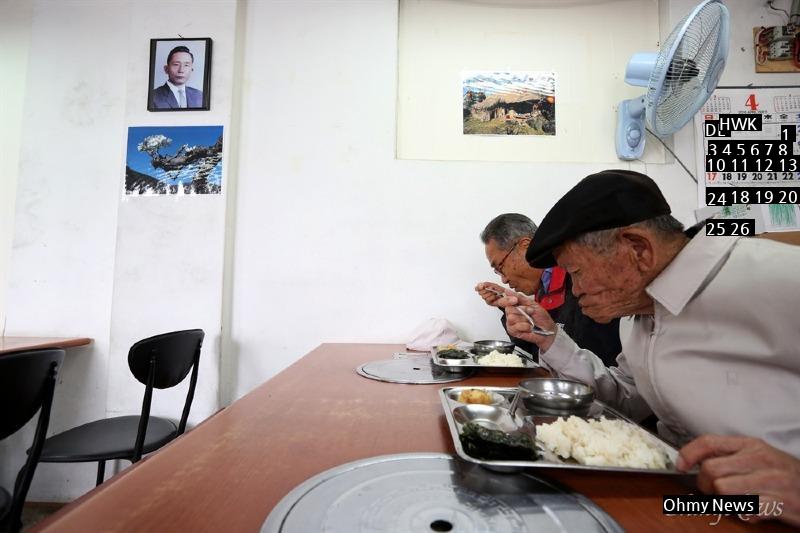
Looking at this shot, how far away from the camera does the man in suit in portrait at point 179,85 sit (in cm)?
262

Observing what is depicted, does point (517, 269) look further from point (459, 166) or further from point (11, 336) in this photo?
point (11, 336)

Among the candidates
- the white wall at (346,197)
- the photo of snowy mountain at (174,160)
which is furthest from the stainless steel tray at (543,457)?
the photo of snowy mountain at (174,160)

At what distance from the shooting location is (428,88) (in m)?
2.76

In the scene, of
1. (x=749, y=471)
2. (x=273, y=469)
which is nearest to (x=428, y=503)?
(x=273, y=469)

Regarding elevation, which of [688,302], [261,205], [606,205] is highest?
[261,205]

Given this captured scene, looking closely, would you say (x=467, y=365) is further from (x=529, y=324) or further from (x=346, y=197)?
(x=346, y=197)

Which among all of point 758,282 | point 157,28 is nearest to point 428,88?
point 157,28

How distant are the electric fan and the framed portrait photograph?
264 centimetres

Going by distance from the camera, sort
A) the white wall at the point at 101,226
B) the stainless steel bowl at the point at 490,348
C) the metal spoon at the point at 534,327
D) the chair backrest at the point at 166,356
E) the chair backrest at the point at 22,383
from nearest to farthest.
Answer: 1. the chair backrest at the point at 22,383
2. the metal spoon at the point at 534,327
3. the chair backrest at the point at 166,356
4. the stainless steel bowl at the point at 490,348
5. the white wall at the point at 101,226

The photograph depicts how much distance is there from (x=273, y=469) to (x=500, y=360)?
45.7 inches

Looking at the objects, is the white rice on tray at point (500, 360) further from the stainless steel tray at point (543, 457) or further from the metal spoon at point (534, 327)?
the stainless steel tray at point (543, 457)

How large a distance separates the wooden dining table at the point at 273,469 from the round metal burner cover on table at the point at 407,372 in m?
0.21

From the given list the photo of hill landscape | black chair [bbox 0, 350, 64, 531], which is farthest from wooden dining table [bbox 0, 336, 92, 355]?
the photo of hill landscape

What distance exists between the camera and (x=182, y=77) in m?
2.62
